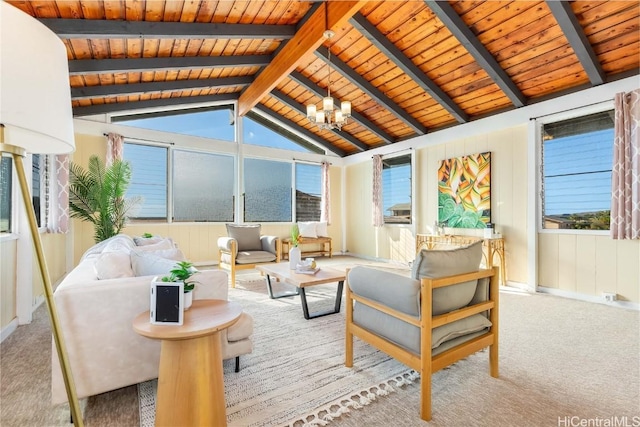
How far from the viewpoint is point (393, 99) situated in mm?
5367

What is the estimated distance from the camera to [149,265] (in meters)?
1.90

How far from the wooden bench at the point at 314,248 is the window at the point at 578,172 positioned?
4.23 meters

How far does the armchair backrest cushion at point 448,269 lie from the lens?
1.64 m

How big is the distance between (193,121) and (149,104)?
907 mm

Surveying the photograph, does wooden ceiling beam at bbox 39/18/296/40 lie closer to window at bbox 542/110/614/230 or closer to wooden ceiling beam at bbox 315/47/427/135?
wooden ceiling beam at bbox 315/47/427/135

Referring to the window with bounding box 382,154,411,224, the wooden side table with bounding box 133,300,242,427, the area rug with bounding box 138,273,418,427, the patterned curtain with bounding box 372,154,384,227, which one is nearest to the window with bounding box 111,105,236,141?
the patterned curtain with bounding box 372,154,384,227

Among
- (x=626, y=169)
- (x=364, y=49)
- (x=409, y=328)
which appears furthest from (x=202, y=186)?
(x=626, y=169)

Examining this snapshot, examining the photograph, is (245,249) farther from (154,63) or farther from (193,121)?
(193,121)

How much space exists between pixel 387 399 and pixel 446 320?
1.91 feet

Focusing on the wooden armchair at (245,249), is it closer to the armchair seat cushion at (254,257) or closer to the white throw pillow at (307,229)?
the armchair seat cushion at (254,257)

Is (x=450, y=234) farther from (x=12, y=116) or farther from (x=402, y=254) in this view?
(x=12, y=116)

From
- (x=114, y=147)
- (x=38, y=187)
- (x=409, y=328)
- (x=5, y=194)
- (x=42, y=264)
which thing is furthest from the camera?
(x=114, y=147)

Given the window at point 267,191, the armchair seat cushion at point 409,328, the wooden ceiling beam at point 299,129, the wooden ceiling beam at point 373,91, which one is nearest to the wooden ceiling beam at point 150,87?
the wooden ceiling beam at point 299,129

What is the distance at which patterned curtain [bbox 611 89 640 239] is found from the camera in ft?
10.7
